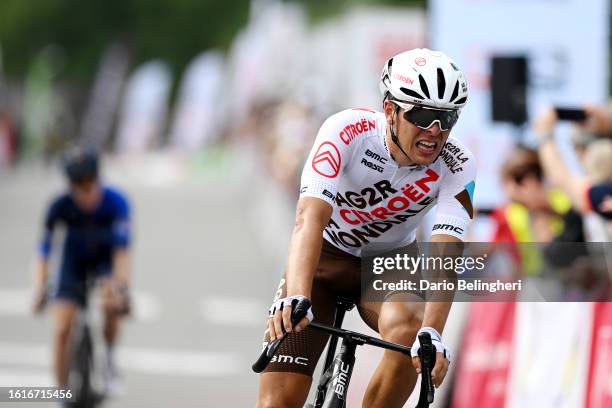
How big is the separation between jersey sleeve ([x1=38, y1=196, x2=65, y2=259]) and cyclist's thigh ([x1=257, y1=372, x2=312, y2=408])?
15.3ft

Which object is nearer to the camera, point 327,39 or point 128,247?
point 128,247

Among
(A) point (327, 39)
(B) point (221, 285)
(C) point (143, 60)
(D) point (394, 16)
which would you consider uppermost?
(C) point (143, 60)

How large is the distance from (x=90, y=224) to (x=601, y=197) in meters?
4.56

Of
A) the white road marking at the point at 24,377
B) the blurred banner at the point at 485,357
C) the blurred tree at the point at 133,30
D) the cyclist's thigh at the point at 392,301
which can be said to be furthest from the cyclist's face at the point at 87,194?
the blurred tree at the point at 133,30

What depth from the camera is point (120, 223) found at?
9.83m

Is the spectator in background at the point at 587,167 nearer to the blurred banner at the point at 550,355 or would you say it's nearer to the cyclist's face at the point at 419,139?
the blurred banner at the point at 550,355

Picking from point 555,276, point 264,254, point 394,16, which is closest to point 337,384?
point 555,276

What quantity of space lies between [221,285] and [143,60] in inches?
2468

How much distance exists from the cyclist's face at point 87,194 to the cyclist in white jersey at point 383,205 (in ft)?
14.0

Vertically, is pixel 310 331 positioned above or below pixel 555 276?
below

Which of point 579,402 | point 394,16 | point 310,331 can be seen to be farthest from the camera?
point 394,16

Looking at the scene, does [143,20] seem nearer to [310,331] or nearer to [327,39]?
[327,39]

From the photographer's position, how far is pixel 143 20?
77.6 metres

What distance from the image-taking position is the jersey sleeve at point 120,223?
9797mm
